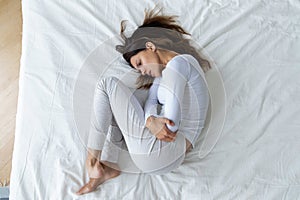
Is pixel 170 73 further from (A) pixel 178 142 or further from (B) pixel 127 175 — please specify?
(B) pixel 127 175

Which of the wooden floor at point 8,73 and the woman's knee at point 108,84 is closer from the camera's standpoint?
the woman's knee at point 108,84

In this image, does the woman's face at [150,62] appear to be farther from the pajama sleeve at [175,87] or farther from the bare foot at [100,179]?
the bare foot at [100,179]

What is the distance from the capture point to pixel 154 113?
49.0 inches

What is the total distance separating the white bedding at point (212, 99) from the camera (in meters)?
1.22

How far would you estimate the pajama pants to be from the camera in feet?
3.95

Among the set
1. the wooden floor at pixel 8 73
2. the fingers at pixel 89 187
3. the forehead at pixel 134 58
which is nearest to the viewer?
the fingers at pixel 89 187

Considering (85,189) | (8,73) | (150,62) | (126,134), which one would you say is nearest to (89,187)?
(85,189)

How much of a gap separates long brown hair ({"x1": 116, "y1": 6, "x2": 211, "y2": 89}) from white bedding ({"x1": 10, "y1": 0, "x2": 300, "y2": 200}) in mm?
54

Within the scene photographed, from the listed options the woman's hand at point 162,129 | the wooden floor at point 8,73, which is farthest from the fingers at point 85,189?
the wooden floor at point 8,73

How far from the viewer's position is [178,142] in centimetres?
123

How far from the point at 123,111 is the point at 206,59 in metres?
0.35

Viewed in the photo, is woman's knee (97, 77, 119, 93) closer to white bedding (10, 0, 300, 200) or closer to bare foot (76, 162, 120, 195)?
white bedding (10, 0, 300, 200)

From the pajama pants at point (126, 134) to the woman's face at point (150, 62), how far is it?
0.27ft

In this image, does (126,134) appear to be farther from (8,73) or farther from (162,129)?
(8,73)
